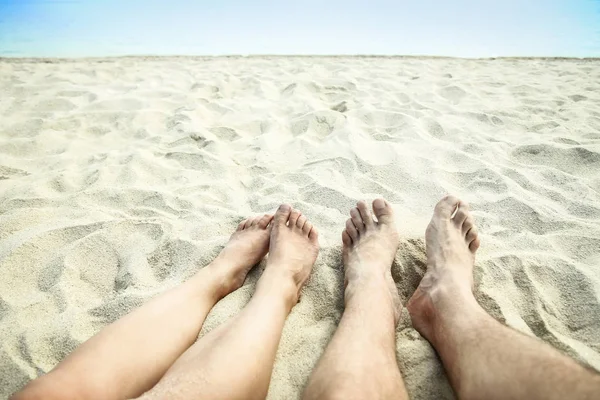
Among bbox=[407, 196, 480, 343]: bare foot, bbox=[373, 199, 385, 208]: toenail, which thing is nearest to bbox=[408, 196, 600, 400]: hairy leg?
bbox=[407, 196, 480, 343]: bare foot

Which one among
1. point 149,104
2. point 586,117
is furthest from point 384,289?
point 149,104

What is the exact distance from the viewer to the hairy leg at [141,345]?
0.88m

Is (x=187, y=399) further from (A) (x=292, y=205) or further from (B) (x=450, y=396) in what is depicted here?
(A) (x=292, y=205)

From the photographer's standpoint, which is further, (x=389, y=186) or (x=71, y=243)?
(x=389, y=186)

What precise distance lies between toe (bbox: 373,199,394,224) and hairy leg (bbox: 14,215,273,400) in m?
0.66

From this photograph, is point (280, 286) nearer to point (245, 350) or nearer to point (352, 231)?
point (245, 350)

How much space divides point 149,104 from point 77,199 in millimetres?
1687

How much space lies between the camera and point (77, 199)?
1.90 meters

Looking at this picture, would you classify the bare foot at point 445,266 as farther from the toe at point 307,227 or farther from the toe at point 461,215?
the toe at point 307,227

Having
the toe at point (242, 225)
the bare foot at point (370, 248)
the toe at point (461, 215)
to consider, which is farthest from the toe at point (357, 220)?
the toe at point (242, 225)

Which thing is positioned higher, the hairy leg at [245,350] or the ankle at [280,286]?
the ankle at [280,286]

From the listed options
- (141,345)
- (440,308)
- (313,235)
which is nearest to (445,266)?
(440,308)

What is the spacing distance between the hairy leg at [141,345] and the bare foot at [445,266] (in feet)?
2.27

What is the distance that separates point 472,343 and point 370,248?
557 millimetres
